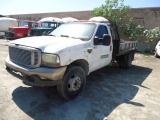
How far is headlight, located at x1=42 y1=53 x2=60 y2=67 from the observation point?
372 centimetres

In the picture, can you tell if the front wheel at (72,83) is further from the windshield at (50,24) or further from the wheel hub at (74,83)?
the windshield at (50,24)

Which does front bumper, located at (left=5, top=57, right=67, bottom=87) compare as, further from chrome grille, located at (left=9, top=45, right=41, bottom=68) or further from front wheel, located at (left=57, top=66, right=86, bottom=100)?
front wheel, located at (left=57, top=66, right=86, bottom=100)

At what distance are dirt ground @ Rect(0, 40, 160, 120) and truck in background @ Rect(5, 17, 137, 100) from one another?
1.38ft

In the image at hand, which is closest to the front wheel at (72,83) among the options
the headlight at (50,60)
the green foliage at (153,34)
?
the headlight at (50,60)

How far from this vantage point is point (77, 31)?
515 centimetres

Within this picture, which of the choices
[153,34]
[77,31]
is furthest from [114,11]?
[77,31]

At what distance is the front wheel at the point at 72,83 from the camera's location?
4051mm

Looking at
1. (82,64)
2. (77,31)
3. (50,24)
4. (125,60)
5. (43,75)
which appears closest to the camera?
(43,75)

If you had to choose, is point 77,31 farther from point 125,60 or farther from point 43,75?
point 125,60

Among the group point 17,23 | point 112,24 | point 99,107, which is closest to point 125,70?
point 112,24

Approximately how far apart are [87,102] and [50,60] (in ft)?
4.73

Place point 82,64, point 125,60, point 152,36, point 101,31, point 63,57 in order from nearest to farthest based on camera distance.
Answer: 1. point 63,57
2. point 82,64
3. point 101,31
4. point 125,60
5. point 152,36

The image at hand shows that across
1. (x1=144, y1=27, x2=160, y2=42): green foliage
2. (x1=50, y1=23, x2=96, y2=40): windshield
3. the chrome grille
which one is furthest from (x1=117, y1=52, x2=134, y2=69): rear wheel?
(x1=144, y1=27, x2=160, y2=42): green foliage

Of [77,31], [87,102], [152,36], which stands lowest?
[87,102]
